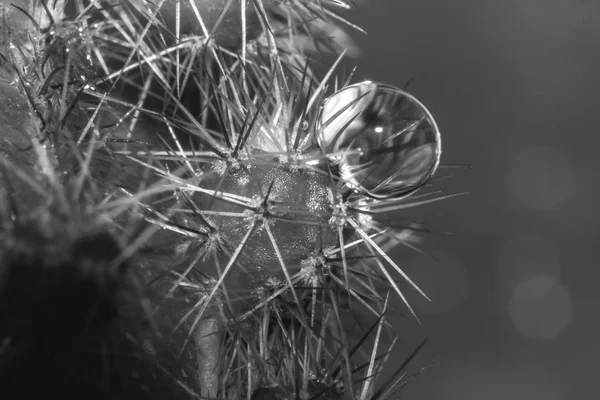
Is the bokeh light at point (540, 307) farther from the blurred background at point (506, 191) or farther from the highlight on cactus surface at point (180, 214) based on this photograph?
the highlight on cactus surface at point (180, 214)

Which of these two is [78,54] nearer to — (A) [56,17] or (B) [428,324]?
(A) [56,17]

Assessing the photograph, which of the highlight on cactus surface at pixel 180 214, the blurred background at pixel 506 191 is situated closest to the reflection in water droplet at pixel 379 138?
the highlight on cactus surface at pixel 180 214

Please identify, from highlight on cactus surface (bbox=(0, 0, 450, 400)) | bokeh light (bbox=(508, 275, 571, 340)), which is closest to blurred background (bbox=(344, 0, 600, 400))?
bokeh light (bbox=(508, 275, 571, 340))

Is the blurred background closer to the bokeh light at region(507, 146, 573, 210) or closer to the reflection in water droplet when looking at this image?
the bokeh light at region(507, 146, 573, 210)

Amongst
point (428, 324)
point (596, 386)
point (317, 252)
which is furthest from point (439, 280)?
point (317, 252)

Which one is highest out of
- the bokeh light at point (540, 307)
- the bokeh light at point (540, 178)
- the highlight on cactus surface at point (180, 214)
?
the highlight on cactus surface at point (180, 214)

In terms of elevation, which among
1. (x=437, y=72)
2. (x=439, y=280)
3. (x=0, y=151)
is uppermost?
(x=0, y=151)
